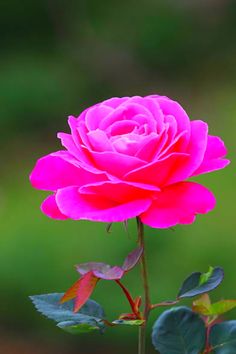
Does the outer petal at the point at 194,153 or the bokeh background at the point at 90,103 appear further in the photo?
the bokeh background at the point at 90,103

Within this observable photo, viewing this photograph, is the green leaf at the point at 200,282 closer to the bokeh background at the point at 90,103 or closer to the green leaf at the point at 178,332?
the green leaf at the point at 178,332

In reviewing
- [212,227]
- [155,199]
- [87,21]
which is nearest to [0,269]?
[212,227]

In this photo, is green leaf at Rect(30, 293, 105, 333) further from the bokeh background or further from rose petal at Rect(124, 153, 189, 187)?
the bokeh background

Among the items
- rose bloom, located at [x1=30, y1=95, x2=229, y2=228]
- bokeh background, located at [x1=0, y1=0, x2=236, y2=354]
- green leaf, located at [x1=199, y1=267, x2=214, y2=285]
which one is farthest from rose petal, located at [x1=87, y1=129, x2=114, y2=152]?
bokeh background, located at [x1=0, y1=0, x2=236, y2=354]

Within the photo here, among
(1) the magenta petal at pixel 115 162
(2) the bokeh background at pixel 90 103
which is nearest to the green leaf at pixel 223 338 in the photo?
(1) the magenta petal at pixel 115 162

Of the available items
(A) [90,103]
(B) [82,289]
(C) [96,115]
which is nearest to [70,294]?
(B) [82,289]
